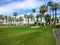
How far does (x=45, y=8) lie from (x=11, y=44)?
265ft

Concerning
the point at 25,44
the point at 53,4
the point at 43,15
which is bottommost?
the point at 25,44

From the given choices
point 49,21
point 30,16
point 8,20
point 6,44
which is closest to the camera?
point 6,44

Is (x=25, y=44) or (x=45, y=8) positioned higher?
(x=45, y=8)

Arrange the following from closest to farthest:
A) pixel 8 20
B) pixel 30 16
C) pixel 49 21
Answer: pixel 49 21, pixel 30 16, pixel 8 20

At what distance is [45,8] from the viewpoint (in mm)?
98875

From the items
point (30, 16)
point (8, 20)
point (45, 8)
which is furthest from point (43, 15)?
point (8, 20)

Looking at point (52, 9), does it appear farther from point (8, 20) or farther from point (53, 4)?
point (8, 20)

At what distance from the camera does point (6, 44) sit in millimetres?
19688

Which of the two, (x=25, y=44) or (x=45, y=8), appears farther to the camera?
(x=45, y=8)

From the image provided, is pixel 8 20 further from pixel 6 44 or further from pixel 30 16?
pixel 6 44

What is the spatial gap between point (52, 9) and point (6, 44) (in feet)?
267

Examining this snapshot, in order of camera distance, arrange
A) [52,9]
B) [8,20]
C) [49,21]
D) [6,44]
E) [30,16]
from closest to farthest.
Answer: [6,44] → [52,9] → [49,21] → [30,16] → [8,20]

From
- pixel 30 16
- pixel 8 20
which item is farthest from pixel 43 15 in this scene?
pixel 8 20

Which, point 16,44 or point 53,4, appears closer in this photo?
point 16,44
